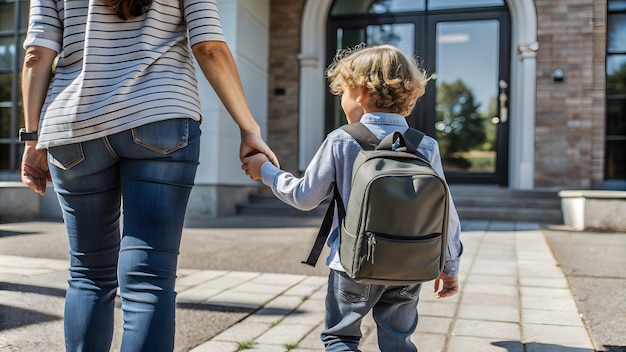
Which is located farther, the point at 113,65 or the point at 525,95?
the point at 525,95

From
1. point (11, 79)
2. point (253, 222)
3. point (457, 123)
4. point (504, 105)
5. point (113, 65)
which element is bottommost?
point (253, 222)

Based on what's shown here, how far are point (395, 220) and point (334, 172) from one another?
0.28 meters

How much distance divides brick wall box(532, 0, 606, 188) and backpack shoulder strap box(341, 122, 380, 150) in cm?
751

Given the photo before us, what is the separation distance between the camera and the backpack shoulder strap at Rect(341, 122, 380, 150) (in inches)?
67.6

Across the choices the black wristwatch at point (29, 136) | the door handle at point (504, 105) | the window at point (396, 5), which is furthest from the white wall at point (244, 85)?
the black wristwatch at point (29, 136)

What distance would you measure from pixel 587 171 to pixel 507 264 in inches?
188

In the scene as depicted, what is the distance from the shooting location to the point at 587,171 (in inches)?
332

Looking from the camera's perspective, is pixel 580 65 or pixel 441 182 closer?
pixel 441 182

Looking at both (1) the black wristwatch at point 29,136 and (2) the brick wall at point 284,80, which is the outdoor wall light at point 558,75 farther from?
(1) the black wristwatch at point 29,136

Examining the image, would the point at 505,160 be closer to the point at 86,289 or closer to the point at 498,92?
the point at 498,92

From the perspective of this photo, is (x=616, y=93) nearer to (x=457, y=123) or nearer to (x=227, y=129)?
(x=457, y=123)

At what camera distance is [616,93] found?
28.9ft

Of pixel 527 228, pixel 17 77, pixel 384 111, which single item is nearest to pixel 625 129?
pixel 527 228

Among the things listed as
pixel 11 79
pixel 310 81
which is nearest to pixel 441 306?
pixel 310 81
